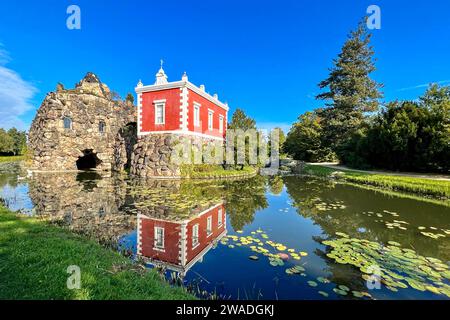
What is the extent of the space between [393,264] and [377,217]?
338 centimetres

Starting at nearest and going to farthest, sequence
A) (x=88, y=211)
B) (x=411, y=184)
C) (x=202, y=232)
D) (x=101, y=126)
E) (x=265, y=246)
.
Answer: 1. (x=265, y=246)
2. (x=202, y=232)
3. (x=88, y=211)
4. (x=411, y=184)
5. (x=101, y=126)

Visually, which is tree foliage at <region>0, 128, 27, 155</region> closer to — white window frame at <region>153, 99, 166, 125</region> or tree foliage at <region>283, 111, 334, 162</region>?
white window frame at <region>153, 99, 166, 125</region>

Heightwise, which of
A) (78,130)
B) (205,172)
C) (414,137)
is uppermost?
(78,130)

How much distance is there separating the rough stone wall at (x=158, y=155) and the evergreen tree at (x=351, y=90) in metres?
18.1

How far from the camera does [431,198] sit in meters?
9.11

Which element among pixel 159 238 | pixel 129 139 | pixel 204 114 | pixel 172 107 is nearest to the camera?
pixel 159 238

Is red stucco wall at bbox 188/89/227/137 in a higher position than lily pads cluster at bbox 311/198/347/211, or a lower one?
higher

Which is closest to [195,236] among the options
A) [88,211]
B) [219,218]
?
[219,218]

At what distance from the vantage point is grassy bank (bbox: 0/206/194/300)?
2.48m

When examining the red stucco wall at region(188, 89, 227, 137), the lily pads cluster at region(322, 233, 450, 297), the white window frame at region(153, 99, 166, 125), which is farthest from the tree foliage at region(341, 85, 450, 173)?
the white window frame at region(153, 99, 166, 125)

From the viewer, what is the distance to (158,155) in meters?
15.3

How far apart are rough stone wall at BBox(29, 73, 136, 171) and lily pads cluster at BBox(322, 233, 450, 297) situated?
20.6 meters

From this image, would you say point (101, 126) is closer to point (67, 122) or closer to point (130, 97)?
point (67, 122)

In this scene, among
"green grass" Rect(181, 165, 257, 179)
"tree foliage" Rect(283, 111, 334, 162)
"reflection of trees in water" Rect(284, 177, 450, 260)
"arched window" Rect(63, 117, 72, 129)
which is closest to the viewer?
"reflection of trees in water" Rect(284, 177, 450, 260)
